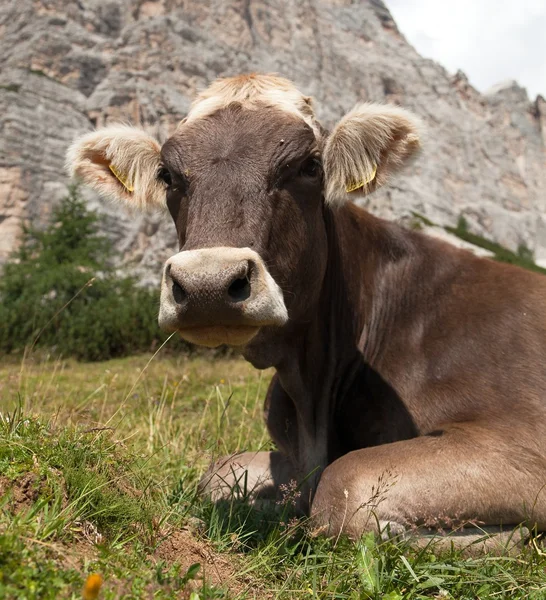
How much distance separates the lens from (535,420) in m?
3.67

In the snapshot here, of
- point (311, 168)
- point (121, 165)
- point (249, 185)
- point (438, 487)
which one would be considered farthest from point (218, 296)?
point (121, 165)

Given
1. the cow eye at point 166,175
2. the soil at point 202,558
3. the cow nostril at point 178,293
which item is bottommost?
the soil at point 202,558

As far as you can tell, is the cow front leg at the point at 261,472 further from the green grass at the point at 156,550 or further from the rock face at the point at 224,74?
the rock face at the point at 224,74

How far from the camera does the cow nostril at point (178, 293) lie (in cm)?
304

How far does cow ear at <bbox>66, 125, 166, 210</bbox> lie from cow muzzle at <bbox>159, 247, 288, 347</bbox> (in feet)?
5.74

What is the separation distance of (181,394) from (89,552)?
7490 millimetres

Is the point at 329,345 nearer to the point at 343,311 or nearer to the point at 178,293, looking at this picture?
the point at 343,311

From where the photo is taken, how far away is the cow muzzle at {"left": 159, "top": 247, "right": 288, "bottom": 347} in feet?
9.66

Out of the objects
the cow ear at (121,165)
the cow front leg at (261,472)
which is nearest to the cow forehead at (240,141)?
the cow ear at (121,165)

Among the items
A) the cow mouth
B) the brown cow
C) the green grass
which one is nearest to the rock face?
the brown cow

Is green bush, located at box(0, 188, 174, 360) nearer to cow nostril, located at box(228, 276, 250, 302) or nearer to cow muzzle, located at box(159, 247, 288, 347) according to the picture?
cow muzzle, located at box(159, 247, 288, 347)

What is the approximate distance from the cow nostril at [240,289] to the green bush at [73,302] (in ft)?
46.6

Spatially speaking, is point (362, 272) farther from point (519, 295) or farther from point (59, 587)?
point (59, 587)

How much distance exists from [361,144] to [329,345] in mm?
1454
